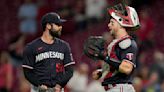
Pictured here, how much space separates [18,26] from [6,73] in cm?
592

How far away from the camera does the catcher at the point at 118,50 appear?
9.66 meters

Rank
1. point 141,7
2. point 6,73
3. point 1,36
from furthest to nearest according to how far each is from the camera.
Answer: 1. point 1,36
2. point 141,7
3. point 6,73

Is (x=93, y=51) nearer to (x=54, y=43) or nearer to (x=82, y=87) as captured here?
(x=54, y=43)

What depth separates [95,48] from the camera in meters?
9.84

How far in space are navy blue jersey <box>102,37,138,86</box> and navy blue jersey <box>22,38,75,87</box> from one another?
3.10 feet

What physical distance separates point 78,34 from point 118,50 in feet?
36.5

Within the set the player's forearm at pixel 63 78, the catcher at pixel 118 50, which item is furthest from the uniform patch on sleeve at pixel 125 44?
the player's forearm at pixel 63 78

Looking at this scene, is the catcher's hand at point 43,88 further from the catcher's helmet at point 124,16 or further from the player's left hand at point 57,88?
the catcher's helmet at point 124,16

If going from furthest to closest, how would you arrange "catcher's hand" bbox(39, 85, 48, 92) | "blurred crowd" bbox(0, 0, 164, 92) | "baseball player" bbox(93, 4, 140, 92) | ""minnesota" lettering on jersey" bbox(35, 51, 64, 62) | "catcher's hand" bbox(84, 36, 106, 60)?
"blurred crowd" bbox(0, 0, 164, 92) < ""minnesota" lettering on jersey" bbox(35, 51, 64, 62) < "catcher's hand" bbox(39, 85, 48, 92) < "catcher's hand" bbox(84, 36, 106, 60) < "baseball player" bbox(93, 4, 140, 92)

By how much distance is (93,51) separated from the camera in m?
9.84

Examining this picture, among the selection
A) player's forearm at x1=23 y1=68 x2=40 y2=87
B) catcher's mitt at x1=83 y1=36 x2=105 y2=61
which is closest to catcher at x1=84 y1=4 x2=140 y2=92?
catcher's mitt at x1=83 y1=36 x2=105 y2=61

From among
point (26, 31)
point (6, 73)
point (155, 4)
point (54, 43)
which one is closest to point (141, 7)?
point (155, 4)

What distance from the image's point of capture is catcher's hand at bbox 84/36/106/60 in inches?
384

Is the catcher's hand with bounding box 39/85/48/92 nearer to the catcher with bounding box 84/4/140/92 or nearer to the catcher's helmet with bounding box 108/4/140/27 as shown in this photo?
the catcher with bounding box 84/4/140/92
